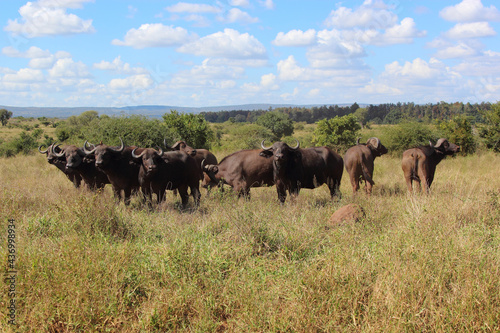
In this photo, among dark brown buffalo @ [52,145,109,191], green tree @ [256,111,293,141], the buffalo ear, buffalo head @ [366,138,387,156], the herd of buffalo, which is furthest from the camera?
green tree @ [256,111,293,141]

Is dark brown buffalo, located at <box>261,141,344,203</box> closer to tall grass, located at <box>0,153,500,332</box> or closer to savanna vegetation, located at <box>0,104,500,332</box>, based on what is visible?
savanna vegetation, located at <box>0,104,500,332</box>

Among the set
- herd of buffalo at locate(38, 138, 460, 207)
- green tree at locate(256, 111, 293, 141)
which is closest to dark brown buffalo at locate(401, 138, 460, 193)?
herd of buffalo at locate(38, 138, 460, 207)

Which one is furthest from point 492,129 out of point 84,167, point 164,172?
point 84,167

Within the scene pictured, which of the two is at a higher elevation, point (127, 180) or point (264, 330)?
point (127, 180)

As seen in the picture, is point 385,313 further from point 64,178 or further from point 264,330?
point 64,178

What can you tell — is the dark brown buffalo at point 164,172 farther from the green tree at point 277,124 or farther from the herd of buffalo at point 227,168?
the green tree at point 277,124

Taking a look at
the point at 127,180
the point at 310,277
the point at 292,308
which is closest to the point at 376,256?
the point at 310,277

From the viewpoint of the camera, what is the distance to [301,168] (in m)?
9.84

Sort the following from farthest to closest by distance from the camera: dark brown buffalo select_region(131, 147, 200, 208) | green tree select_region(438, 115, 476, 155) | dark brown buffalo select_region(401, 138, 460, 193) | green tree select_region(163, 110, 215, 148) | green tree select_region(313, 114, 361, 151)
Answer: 1. green tree select_region(313, 114, 361, 151)
2. green tree select_region(438, 115, 476, 155)
3. green tree select_region(163, 110, 215, 148)
4. dark brown buffalo select_region(401, 138, 460, 193)
5. dark brown buffalo select_region(131, 147, 200, 208)

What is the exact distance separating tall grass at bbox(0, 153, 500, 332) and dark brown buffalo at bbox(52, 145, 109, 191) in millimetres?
2889

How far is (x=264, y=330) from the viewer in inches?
158

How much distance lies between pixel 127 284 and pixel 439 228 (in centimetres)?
397

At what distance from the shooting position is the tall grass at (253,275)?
4090mm

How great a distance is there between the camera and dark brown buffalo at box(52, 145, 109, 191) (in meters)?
9.35
